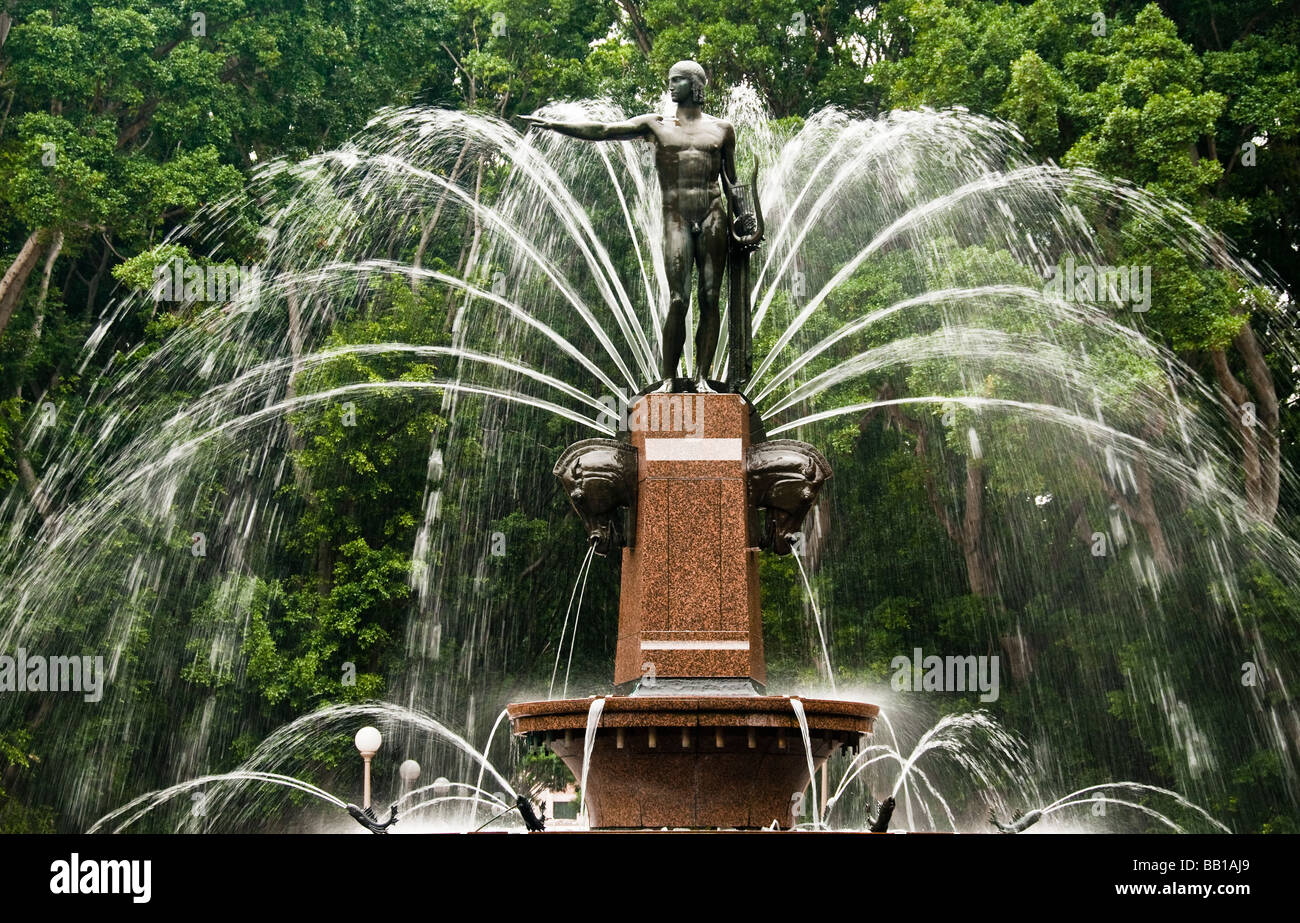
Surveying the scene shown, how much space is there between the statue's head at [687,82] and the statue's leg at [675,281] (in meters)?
0.92

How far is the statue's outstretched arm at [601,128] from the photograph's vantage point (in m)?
13.2

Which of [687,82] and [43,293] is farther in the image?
[43,293]

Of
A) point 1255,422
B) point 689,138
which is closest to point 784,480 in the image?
point 689,138

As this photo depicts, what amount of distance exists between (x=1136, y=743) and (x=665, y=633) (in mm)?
15244

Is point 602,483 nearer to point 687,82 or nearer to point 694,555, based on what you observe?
point 694,555

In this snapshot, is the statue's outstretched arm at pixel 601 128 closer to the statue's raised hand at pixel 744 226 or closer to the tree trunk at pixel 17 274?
the statue's raised hand at pixel 744 226

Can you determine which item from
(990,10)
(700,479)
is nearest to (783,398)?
(990,10)

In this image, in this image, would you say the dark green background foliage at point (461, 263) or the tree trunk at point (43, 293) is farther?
the tree trunk at point (43, 293)

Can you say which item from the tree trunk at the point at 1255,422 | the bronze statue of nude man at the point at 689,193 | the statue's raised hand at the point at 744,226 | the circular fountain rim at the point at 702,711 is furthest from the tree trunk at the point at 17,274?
the circular fountain rim at the point at 702,711

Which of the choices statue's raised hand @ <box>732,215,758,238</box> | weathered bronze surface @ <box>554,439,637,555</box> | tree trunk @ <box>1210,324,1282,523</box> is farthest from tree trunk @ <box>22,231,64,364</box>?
tree trunk @ <box>1210,324,1282,523</box>

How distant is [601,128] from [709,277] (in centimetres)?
144

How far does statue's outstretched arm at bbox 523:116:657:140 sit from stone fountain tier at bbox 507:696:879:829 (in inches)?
177

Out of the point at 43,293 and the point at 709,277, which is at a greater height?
the point at 43,293

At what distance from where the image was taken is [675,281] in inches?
531
